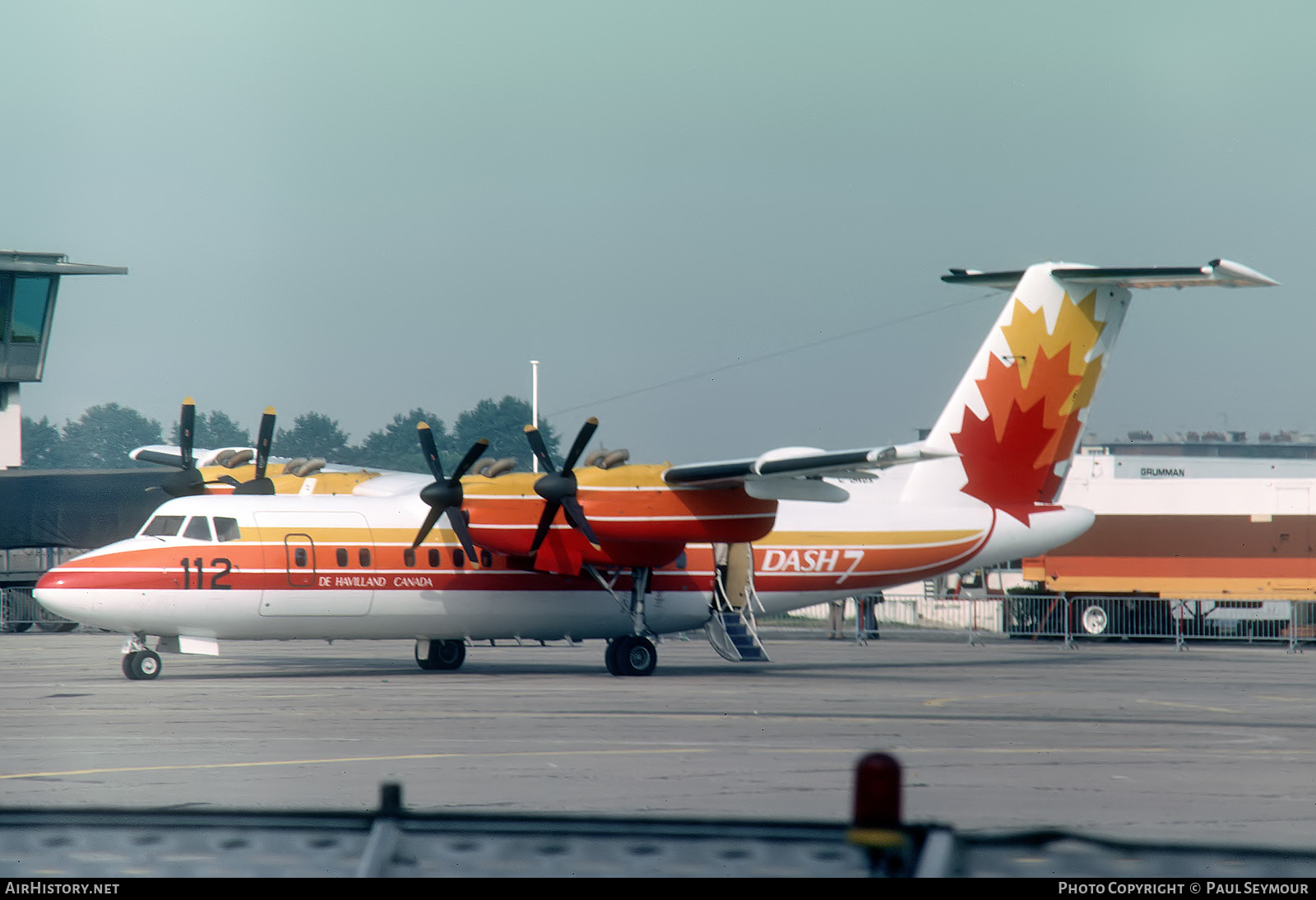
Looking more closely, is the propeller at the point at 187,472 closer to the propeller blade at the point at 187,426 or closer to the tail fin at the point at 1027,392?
the propeller blade at the point at 187,426

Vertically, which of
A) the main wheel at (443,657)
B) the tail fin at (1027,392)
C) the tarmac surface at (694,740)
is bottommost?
the tarmac surface at (694,740)

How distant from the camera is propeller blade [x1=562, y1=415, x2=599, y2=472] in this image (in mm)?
22172

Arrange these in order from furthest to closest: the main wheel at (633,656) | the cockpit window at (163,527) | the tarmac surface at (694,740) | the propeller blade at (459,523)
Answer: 1. the main wheel at (633,656)
2. the propeller blade at (459,523)
3. the cockpit window at (163,527)
4. the tarmac surface at (694,740)

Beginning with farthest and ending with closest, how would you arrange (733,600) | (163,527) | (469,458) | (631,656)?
(733,600) < (631,656) < (469,458) < (163,527)

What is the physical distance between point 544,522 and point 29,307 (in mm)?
33905

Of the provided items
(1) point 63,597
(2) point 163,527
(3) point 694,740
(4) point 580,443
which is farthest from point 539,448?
(3) point 694,740

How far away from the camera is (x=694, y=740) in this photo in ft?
45.4

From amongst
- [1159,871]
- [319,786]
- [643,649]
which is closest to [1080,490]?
[643,649]

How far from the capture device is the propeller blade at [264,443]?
82.7 feet

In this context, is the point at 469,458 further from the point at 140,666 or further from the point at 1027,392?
the point at 1027,392

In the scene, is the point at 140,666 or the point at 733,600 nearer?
the point at 140,666

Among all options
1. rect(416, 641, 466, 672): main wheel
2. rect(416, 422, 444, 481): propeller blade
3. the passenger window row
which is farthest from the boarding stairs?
the passenger window row

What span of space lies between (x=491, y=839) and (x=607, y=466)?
61.6ft

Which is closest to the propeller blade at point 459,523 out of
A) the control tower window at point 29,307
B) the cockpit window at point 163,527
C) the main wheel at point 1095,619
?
the cockpit window at point 163,527
